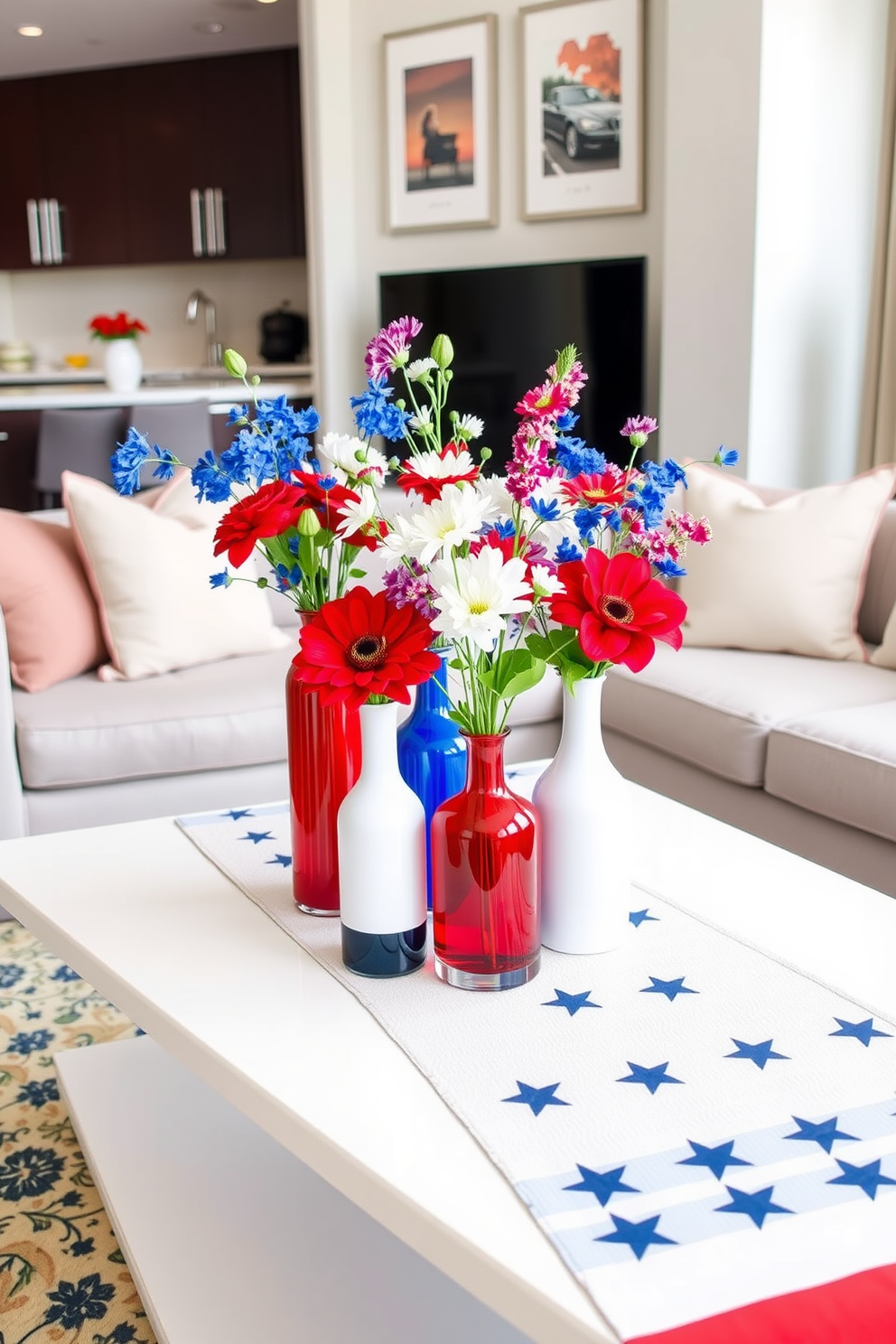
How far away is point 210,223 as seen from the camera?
6871 millimetres

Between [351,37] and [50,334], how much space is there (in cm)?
322

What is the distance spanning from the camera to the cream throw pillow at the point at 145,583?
2.55 meters

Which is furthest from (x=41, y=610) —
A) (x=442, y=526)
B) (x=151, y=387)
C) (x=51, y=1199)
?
(x=151, y=387)

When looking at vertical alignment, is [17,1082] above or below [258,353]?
below

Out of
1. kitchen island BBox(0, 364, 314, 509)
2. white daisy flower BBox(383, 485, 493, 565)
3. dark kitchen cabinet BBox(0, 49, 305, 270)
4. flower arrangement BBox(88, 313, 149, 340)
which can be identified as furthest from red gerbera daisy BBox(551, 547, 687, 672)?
dark kitchen cabinet BBox(0, 49, 305, 270)

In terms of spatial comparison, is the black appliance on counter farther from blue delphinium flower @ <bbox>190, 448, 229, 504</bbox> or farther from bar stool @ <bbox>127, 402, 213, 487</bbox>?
blue delphinium flower @ <bbox>190, 448, 229, 504</bbox>

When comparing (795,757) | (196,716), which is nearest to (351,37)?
(196,716)

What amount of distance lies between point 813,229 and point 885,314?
0.38 m

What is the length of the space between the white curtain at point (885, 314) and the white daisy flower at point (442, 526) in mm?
3662

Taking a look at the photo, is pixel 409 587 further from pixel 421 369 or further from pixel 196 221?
pixel 196 221

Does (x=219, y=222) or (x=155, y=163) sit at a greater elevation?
(x=155, y=163)

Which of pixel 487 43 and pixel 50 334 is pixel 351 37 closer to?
pixel 487 43

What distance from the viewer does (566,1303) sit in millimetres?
807

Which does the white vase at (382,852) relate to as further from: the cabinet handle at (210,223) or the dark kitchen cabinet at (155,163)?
the cabinet handle at (210,223)
